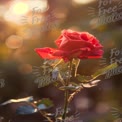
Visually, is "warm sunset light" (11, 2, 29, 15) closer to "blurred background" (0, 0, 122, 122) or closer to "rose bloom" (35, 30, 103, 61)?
"blurred background" (0, 0, 122, 122)

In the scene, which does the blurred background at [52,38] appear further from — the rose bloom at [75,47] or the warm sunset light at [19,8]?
the rose bloom at [75,47]

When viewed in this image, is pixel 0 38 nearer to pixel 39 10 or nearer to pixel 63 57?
pixel 39 10

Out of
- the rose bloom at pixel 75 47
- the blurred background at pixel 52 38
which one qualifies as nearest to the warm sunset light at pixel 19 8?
the blurred background at pixel 52 38

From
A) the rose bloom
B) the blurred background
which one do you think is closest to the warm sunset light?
the blurred background

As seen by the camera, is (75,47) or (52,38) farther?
(52,38)

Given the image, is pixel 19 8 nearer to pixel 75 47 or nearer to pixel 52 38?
pixel 52 38

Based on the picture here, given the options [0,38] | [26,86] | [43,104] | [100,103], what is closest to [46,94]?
[26,86]

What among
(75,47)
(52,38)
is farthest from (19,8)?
(75,47)

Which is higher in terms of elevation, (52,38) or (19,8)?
(19,8)
